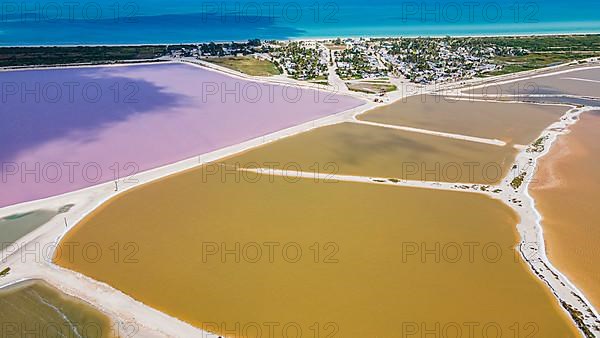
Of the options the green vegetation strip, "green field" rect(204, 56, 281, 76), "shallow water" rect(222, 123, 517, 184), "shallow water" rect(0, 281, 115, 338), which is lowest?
"shallow water" rect(0, 281, 115, 338)

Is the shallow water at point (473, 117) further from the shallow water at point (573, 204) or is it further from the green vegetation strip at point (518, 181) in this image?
the green vegetation strip at point (518, 181)

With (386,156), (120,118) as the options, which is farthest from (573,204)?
(120,118)

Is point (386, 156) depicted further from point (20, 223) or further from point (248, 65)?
point (248, 65)

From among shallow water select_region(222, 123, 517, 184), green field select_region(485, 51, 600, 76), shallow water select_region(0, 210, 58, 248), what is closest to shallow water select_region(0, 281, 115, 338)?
shallow water select_region(0, 210, 58, 248)

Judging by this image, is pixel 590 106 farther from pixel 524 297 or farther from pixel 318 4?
pixel 318 4

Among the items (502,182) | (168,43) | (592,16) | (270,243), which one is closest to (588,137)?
(502,182)

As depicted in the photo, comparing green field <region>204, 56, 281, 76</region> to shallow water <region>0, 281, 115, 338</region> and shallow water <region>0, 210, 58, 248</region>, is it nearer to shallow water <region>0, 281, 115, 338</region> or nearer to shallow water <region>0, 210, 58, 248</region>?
shallow water <region>0, 210, 58, 248</region>

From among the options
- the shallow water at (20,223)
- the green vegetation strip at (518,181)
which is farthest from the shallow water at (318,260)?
the green vegetation strip at (518,181)
